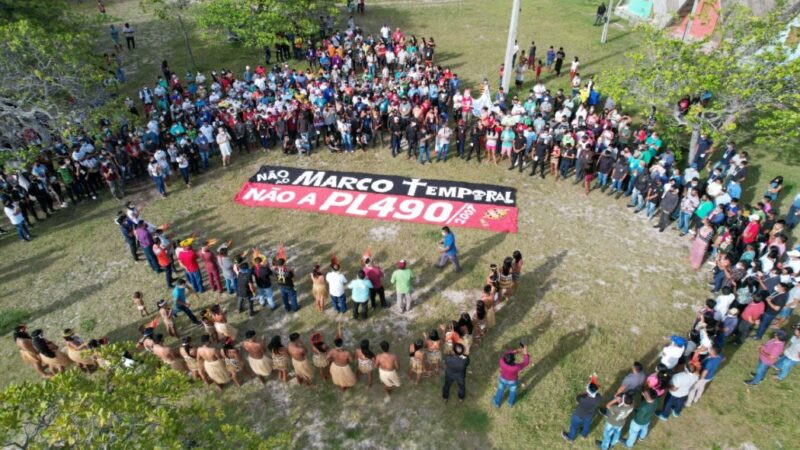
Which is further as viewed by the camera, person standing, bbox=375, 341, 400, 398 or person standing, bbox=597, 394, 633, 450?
person standing, bbox=375, 341, 400, 398

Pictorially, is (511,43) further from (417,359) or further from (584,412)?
(584,412)

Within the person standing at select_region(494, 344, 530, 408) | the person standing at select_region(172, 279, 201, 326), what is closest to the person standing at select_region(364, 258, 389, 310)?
the person standing at select_region(494, 344, 530, 408)

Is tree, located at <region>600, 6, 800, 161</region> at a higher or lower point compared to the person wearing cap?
higher

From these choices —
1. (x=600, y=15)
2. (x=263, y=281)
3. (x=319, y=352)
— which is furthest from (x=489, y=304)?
(x=600, y=15)

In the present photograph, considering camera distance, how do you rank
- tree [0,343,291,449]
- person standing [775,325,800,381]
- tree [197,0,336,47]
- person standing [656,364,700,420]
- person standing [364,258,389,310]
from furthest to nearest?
tree [197,0,336,47]
person standing [364,258,389,310]
person standing [775,325,800,381]
person standing [656,364,700,420]
tree [0,343,291,449]

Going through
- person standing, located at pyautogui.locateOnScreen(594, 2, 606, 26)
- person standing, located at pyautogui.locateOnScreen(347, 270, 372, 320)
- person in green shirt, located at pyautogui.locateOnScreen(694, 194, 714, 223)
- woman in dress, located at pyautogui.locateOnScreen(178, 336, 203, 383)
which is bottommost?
woman in dress, located at pyautogui.locateOnScreen(178, 336, 203, 383)

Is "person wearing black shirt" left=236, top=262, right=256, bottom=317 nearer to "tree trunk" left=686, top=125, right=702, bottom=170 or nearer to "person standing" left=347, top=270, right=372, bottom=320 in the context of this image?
"person standing" left=347, top=270, right=372, bottom=320

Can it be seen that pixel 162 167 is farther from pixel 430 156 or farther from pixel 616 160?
pixel 616 160
